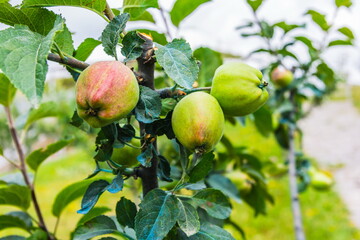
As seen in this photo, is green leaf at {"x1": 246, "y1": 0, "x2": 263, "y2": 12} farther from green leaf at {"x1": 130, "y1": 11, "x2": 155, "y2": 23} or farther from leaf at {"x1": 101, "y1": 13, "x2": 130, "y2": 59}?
leaf at {"x1": 101, "y1": 13, "x2": 130, "y2": 59}

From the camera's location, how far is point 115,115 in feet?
1.46

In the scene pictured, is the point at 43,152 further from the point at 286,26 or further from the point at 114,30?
the point at 286,26

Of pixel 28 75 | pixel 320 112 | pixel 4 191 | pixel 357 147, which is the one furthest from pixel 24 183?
pixel 320 112

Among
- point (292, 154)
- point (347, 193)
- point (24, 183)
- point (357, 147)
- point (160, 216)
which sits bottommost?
point (357, 147)

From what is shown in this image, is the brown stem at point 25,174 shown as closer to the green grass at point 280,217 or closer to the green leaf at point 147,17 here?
the green leaf at point 147,17

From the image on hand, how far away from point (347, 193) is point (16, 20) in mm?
4418

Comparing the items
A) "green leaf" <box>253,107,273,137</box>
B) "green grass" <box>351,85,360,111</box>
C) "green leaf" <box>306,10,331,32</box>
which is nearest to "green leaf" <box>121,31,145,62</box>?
"green leaf" <box>253,107,273,137</box>

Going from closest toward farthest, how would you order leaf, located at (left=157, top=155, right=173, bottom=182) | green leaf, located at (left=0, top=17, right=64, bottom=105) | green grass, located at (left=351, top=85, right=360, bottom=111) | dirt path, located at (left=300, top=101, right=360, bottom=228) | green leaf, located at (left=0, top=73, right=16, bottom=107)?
1. green leaf, located at (left=0, top=17, right=64, bottom=105)
2. leaf, located at (left=157, top=155, right=173, bottom=182)
3. green leaf, located at (left=0, top=73, right=16, bottom=107)
4. dirt path, located at (left=300, top=101, right=360, bottom=228)
5. green grass, located at (left=351, top=85, right=360, bottom=111)

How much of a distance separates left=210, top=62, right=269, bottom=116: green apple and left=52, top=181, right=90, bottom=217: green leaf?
0.38 m

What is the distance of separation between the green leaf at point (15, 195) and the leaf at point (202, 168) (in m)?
0.41

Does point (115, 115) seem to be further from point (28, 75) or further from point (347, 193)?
point (347, 193)

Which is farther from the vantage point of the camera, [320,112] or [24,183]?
[320,112]

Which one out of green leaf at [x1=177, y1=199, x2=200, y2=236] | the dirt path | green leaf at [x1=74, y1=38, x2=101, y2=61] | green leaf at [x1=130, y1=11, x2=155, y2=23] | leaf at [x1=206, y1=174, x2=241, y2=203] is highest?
green leaf at [x1=74, y1=38, x2=101, y2=61]

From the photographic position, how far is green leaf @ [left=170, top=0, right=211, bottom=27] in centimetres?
78
